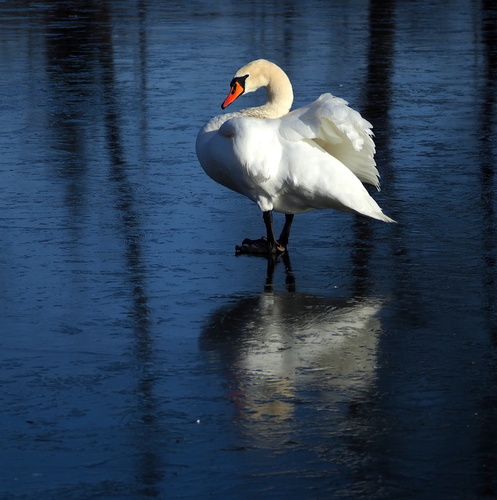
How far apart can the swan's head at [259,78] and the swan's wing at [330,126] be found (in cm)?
59

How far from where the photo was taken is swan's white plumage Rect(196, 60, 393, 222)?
7484 millimetres

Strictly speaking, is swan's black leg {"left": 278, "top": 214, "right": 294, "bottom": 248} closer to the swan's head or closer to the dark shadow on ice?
the dark shadow on ice

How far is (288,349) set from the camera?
5891 mm

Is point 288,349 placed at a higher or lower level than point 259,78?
lower

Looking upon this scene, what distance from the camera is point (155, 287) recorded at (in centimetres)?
696

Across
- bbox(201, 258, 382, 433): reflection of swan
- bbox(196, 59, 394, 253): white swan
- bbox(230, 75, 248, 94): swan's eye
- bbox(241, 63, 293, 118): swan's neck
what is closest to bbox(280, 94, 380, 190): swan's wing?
bbox(196, 59, 394, 253): white swan

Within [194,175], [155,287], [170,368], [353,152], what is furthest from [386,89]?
[170,368]

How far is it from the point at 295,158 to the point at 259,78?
38.1 inches

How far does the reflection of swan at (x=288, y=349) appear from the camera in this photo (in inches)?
206

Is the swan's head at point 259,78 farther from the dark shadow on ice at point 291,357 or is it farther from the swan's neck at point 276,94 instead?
the dark shadow on ice at point 291,357

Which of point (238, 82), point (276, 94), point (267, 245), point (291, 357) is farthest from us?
point (238, 82)

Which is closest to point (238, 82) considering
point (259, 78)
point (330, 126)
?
point (259, 78)

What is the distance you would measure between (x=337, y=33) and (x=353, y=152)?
13.4 meters

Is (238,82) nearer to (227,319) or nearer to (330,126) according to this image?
(330,126)
